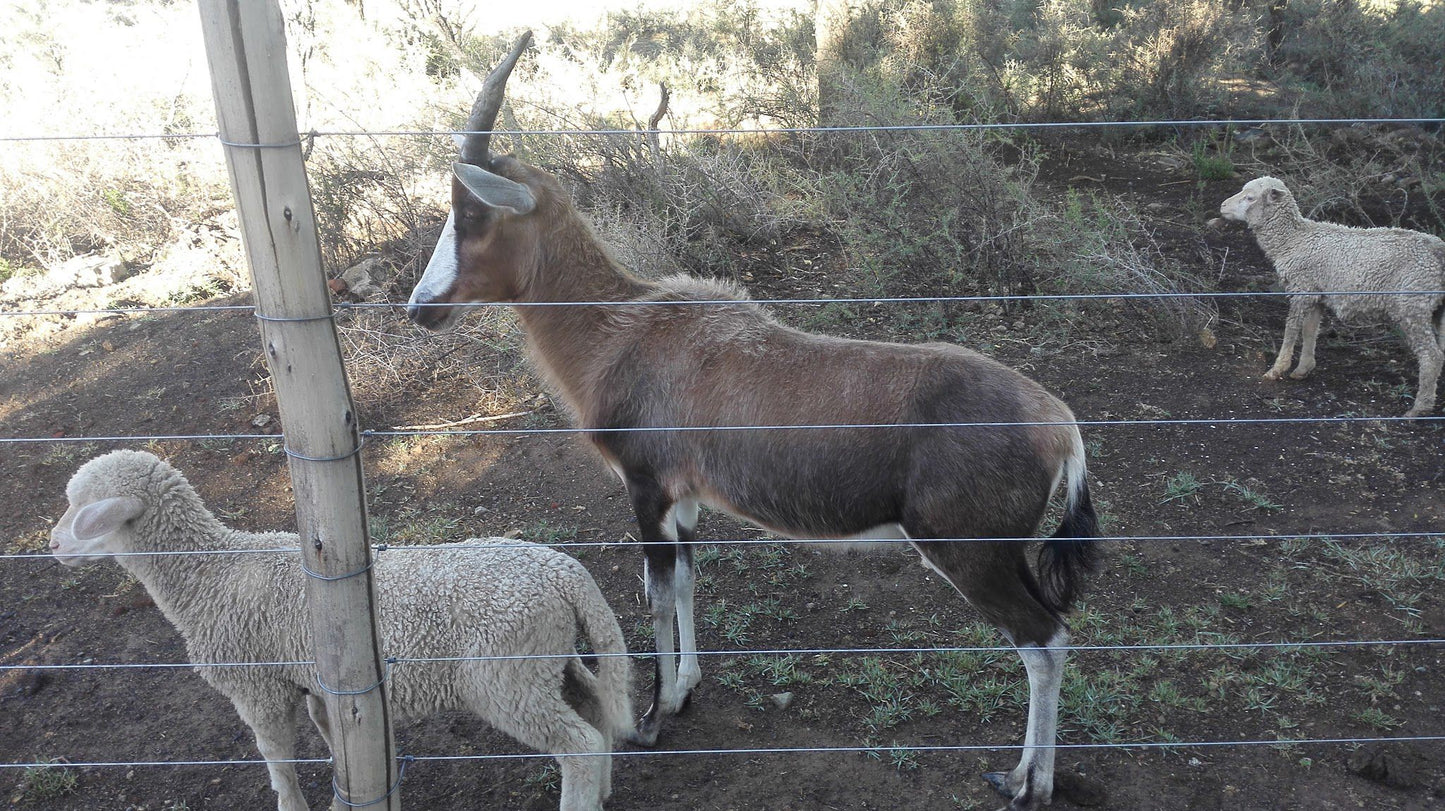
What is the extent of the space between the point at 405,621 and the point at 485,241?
1.56 metres

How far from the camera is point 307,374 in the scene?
2400 mm

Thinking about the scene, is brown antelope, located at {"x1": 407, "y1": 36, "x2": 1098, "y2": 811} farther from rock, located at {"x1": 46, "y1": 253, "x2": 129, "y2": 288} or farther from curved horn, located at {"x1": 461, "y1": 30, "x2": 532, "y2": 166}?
rock, located at {"x1": 46, "y1": 253, "x2": 129, "y2": 288}

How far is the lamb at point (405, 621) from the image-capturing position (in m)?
3.44

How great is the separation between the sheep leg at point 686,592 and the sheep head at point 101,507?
2.11 m

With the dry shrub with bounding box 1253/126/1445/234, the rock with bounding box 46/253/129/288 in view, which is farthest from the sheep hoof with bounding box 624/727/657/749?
the rock with bounding box 46/253/129/288

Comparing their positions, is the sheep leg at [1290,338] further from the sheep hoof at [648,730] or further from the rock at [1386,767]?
the sheep hoof at [648,730]

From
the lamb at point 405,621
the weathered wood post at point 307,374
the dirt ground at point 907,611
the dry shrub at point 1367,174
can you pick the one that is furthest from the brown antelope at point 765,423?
the dry shrub at point 1367,174

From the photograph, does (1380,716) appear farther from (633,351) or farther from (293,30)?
(293,30)

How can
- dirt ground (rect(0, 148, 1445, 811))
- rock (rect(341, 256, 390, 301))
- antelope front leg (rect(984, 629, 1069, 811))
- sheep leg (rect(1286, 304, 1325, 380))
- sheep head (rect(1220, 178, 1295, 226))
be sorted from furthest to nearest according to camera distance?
rock (rect(341, 256, 390, 301)) < sheep head (rect(1220, 178, 1295, 226)) < sheep leg (rect(1286, 304, 1325, 380)) < dirt ground (rect(0, 148, 1445, 811)) < antelope front leg (rect(984, 629, 1069, 811))

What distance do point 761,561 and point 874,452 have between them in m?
2.02

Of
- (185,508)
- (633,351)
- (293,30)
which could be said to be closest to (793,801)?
(633,351)

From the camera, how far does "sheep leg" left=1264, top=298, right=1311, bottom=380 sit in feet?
22.5

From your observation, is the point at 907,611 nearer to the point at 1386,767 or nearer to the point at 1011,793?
the point at 1011,793

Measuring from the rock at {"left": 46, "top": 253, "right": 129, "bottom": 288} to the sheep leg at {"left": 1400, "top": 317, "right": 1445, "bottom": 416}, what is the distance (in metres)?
10.8
